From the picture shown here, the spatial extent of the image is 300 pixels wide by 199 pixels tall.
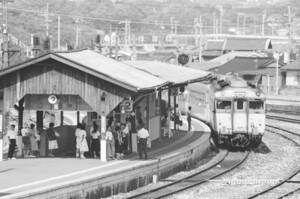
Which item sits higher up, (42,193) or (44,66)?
(44,66)

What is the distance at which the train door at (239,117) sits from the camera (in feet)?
94.9

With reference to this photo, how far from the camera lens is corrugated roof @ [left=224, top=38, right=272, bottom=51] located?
96375 mm

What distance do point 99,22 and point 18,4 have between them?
19919mm

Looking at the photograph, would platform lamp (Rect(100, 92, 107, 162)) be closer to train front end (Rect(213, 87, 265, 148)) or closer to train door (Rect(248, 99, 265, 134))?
train front end (Rect(213, 87, 265, 148))

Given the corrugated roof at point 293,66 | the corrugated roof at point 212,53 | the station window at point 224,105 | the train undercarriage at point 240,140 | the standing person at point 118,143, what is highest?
the corrugated roof at point 212,53

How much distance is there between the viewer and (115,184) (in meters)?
19.3

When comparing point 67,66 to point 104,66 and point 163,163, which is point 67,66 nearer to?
point 104,66

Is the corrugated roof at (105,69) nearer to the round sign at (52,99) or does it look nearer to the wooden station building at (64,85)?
the wooden station building at (64,85)

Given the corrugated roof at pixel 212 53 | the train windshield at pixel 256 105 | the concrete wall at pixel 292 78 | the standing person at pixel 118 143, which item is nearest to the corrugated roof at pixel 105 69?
the standing person at pixel 118 143

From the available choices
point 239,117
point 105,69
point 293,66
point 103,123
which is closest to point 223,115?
point 239,117

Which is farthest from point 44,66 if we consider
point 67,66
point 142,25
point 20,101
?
point 142,25

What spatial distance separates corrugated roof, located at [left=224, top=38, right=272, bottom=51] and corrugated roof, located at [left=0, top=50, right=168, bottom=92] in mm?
72520

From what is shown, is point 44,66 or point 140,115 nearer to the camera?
point 44,66

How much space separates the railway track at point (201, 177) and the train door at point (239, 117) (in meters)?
1.06
